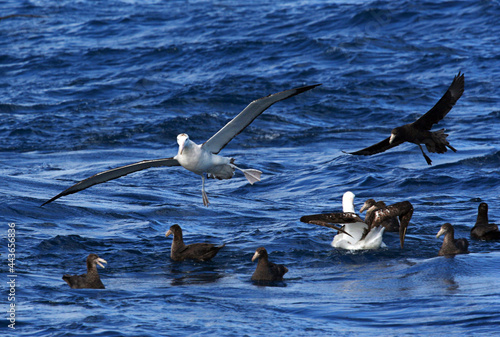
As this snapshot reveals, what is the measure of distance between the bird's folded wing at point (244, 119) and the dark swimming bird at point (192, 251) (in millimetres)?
1405

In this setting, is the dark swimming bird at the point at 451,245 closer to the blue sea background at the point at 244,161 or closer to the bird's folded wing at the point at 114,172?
Result: the blue sea background at the point at 244,161

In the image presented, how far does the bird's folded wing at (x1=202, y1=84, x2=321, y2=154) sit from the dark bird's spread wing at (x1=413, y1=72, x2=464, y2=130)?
2.20 metres

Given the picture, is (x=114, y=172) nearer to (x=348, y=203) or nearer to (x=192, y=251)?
(x=192, y=251)

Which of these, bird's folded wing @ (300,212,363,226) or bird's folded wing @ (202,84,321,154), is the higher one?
bird's folded wing @ (202,84,321,154)

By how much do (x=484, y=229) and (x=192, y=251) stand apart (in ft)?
14.8

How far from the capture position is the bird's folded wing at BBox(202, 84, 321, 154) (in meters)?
9.30

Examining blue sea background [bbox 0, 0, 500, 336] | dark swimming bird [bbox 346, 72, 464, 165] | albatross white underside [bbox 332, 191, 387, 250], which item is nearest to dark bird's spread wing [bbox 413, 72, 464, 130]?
dark swimming bird [bbox 346, 72, 464, 165]

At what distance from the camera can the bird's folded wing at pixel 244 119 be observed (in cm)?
930

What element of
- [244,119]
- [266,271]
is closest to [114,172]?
[244,119]

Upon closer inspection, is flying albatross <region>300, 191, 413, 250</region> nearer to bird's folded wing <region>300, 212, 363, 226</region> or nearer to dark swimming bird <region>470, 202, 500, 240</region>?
bird's folded wing <region>300, 212, 363, 226</region>

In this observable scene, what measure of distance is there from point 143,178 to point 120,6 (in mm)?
24557

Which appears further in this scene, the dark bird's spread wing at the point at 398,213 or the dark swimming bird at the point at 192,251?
the dark bird's spread wing at the point at 398,213

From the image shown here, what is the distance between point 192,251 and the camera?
1094 centimetres

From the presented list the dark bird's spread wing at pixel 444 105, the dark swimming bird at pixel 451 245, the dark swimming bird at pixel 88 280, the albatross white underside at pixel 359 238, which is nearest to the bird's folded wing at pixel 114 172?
the dark swimming bird at pixel 88 280
